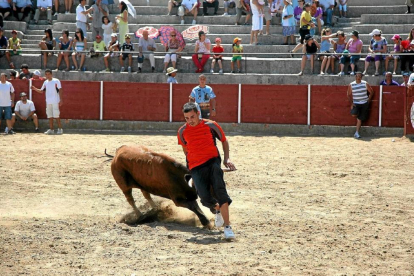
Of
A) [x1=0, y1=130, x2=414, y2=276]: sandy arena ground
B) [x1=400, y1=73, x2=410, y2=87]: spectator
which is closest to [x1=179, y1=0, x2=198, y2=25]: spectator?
[x1=400, y1=73, x2=410, y2=87]: spectator

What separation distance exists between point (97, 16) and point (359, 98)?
8.56 meters

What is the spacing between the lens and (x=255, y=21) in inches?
800

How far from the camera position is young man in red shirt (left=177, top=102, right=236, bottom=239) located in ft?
24.2

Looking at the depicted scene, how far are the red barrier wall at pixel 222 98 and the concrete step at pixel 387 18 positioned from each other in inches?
208

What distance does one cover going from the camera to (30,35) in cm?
2295

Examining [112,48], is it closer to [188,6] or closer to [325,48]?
[188,6]

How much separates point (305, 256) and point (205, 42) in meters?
13.6

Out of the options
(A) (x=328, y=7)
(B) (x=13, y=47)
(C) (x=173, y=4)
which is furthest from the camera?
(C) (x=173, y=4)

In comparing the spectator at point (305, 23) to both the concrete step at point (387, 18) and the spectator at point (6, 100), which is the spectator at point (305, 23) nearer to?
the concrete step at point (387, 18)

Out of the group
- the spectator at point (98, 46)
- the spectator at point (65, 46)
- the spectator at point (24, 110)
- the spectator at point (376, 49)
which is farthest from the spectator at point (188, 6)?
the spectator at point (376, 49)

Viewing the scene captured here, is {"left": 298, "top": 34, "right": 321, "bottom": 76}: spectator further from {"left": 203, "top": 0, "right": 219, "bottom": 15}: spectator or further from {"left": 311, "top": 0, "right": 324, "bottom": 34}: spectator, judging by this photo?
{"left": 203, "top": 0, "right": 219, "bottom": 15}: spectator

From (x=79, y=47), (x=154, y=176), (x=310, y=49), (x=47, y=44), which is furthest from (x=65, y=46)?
(x=154, y=176)

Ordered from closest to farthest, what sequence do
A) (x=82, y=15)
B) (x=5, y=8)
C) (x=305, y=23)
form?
(x=305, y=23), (x=82, y=15), (x=5, y=8)

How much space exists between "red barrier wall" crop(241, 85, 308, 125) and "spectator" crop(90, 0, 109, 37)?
5515 mm
